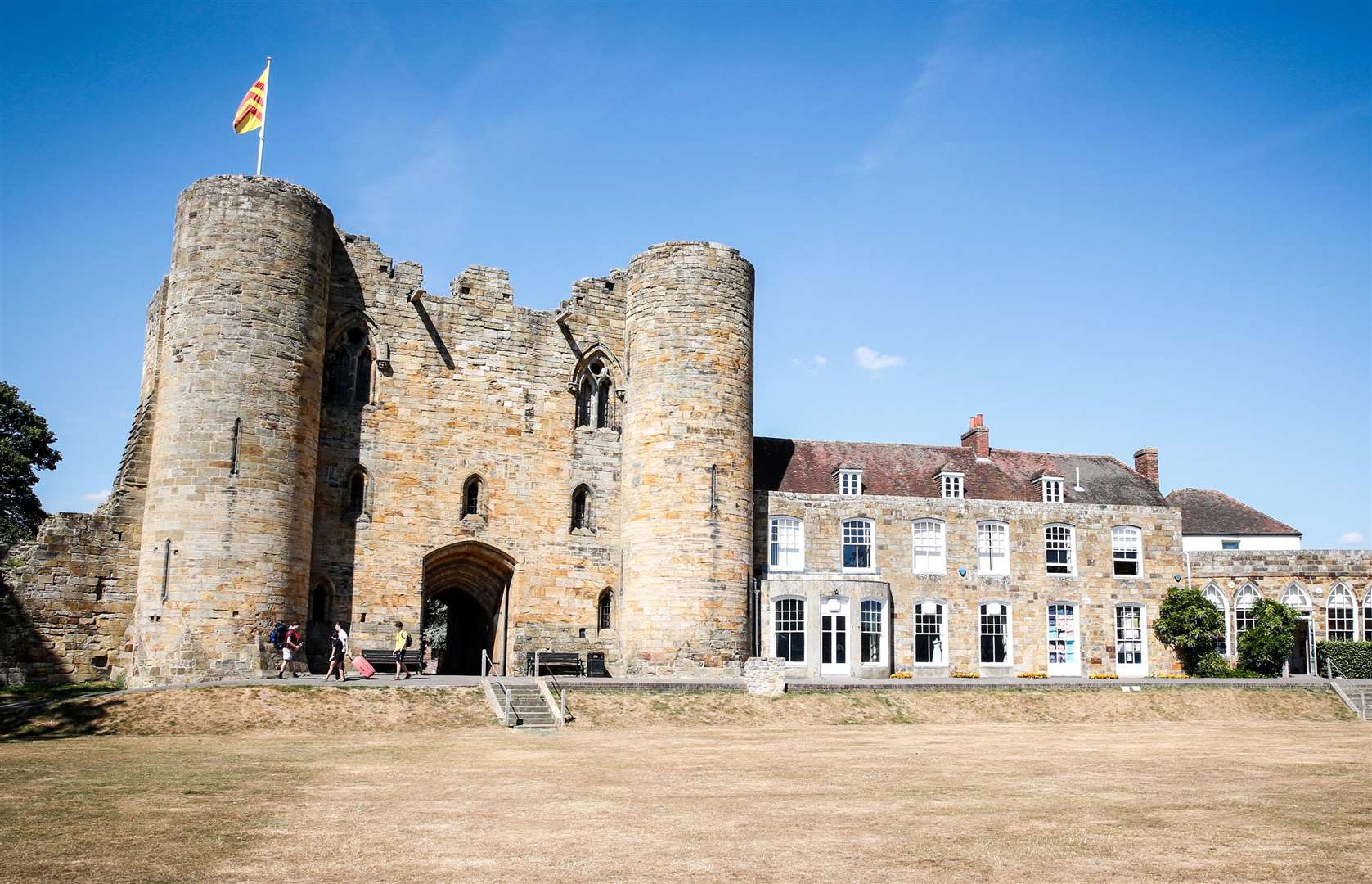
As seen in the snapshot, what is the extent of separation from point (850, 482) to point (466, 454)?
11319 mm

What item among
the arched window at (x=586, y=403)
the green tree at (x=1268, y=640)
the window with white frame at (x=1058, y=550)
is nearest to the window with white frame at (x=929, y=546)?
the window with white frame at (x=1058, y=550)

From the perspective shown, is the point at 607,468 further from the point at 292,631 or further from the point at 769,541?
the point at 292,631

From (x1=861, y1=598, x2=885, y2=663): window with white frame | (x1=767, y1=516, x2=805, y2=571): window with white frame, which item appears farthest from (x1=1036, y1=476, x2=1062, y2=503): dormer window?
(x1=767, y1=516, x2=805, y2=571): window with white frame

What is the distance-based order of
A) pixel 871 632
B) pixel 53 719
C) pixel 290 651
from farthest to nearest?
pixel 871 632 → pixel 290 651 → pixel 53 719

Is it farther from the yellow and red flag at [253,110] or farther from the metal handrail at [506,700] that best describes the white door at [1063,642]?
the yellow and red flag at [253,110]

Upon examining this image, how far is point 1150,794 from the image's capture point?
1273cm

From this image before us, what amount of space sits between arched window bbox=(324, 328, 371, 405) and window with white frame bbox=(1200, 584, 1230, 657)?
80.1 feet

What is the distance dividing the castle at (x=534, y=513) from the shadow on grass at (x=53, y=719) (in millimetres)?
3645

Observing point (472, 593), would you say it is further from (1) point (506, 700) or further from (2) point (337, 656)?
(1) point (506, 700)

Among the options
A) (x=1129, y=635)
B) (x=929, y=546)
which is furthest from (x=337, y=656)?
(x=1129, y=635)

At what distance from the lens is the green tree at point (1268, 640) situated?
1276 inches

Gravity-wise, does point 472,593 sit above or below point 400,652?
above

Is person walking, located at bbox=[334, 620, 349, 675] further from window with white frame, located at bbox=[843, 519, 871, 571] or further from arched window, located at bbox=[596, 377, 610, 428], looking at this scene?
window with white frame, located at bbox=[843, 519, 871, 571]

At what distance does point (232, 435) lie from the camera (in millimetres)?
24125
